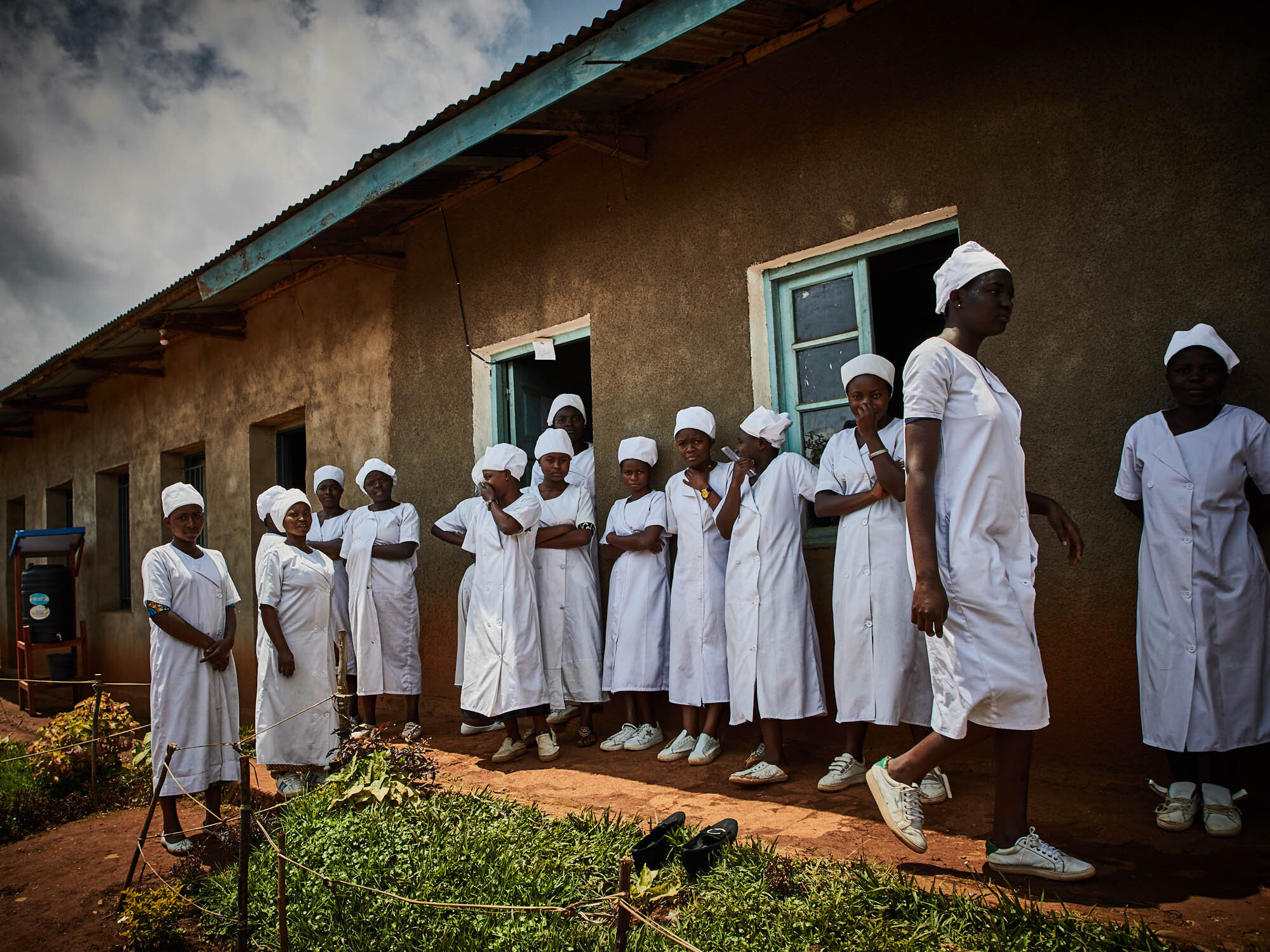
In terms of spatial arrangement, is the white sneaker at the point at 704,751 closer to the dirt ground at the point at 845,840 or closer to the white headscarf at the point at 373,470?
the dirt ground at the point at 845,840

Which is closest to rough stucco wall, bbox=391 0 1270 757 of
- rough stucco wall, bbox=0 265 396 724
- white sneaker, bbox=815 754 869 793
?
white sneaker, bbox=815 754 869 793

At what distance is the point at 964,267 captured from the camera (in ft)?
9.93

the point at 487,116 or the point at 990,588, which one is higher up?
the point at 487,116

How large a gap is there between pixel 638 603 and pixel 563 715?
4.22 ft

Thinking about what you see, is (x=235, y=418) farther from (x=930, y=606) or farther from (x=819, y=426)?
(x=930, y=606)

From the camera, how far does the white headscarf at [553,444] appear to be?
5.69m

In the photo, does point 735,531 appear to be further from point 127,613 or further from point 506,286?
point 127,613

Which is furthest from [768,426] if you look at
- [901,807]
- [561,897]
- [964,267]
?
[561,897]

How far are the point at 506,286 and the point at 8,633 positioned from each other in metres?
13.5

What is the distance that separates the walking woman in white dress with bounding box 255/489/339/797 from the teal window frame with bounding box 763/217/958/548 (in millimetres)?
2821

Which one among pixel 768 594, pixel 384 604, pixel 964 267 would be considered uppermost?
pixel 964 267

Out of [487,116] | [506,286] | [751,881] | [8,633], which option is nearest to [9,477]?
[8,633]

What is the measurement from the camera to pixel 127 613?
1159 cm

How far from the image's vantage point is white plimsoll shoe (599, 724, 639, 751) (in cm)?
526
